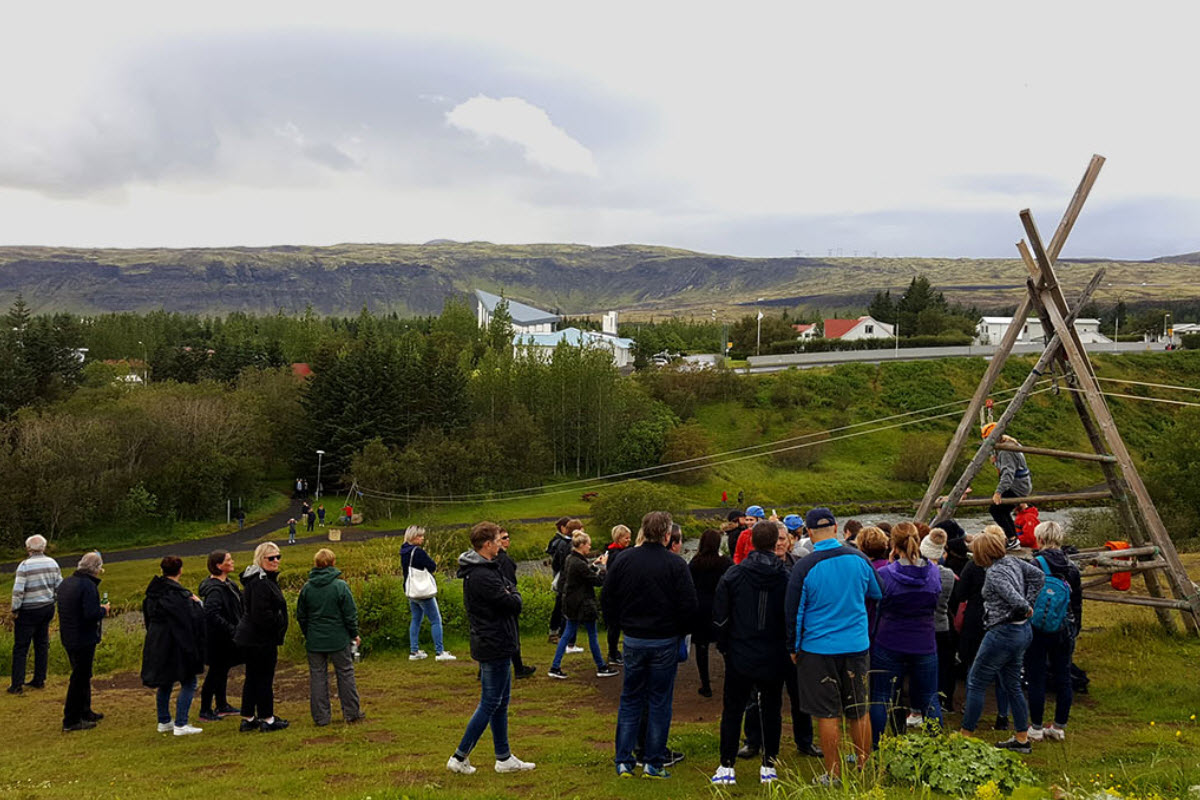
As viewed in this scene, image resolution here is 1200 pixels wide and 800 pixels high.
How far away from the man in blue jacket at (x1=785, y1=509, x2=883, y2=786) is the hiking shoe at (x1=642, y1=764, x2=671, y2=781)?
1.35 meters

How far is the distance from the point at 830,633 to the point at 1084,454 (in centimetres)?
781

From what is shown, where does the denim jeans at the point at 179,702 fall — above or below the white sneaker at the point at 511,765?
below

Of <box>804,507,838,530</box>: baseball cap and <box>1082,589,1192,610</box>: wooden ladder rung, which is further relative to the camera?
<box>1082,589,1192,610</box>: wooden ladder rung

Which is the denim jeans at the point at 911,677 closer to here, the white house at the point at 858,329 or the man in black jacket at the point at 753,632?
the man in black jacket at the point at 753,632

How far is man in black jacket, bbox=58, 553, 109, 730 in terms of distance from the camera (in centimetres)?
1036

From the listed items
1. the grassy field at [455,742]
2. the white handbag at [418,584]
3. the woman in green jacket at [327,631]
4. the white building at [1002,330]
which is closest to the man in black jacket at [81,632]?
the grassy field at [455,742]

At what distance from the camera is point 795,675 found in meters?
7.70

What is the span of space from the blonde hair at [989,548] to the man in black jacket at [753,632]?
94.3 inches

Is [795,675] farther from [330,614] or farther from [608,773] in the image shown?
[330,614]

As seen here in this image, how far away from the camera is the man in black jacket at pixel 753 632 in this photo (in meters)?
7.30

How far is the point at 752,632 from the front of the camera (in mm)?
7336

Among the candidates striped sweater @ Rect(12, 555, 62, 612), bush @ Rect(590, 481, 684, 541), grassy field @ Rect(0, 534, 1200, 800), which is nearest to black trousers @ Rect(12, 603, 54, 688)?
striped sweater @ Rect(12, 555, 62, 612)

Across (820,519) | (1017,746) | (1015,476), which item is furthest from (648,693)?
(1015,476)

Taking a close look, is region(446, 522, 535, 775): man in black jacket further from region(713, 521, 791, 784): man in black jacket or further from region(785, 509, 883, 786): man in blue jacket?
region(785, 509, 883, 786): man in blue jacket
